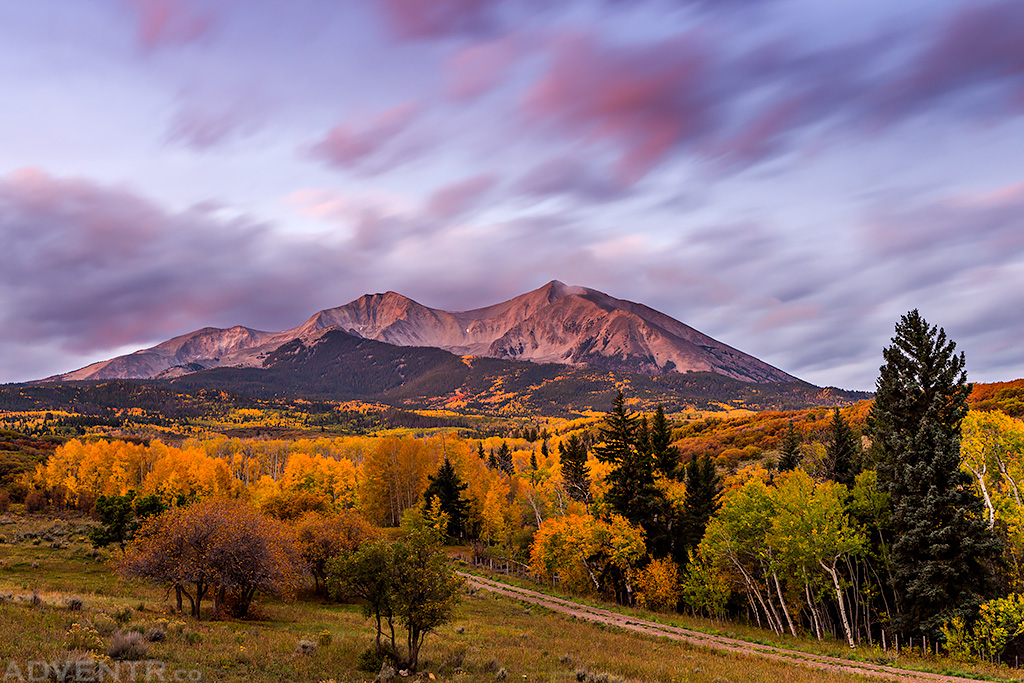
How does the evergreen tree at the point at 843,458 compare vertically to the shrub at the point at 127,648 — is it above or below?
above

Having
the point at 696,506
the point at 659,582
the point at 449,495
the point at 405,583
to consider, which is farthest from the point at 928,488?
the point at 449,495

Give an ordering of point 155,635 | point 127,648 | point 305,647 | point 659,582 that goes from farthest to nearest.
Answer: point 659,582
point 305,647
point 155,635
point 127,648

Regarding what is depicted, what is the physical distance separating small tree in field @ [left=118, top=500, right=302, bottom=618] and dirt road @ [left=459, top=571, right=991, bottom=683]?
27525mm

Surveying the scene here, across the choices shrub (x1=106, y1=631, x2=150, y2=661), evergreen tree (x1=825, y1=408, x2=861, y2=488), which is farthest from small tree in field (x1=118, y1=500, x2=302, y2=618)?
evergreen tree (x1=825, y1=408, x2=861, y2=488)

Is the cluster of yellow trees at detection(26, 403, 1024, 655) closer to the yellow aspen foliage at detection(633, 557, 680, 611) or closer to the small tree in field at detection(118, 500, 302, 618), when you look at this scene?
the yellow aspen foliage at detection(633, 557, 680, 611)

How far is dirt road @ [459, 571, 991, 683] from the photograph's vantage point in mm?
30797

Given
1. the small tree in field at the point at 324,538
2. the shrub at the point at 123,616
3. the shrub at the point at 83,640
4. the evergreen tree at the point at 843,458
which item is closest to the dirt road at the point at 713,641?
the small tree in field at the point at 324,538

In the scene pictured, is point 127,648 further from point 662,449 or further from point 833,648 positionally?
point 662,449

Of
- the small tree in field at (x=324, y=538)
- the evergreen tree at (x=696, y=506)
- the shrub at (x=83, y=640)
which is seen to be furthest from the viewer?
the evergreen tree at (x=696, y=506)

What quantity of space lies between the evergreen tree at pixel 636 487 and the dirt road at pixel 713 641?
33.9 ft

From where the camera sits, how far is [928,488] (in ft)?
127

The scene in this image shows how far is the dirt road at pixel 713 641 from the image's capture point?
30797mm

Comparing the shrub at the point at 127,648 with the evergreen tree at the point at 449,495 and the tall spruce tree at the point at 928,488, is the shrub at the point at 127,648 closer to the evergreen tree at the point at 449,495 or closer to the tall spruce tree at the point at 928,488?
the tall spruce tree at the point at 928,488

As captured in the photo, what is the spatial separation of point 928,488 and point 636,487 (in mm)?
26509
